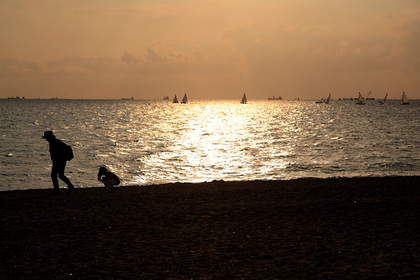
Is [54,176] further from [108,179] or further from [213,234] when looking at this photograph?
[213,234]

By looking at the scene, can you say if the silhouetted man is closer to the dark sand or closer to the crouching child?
the dark sand

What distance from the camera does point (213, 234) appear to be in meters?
11.1

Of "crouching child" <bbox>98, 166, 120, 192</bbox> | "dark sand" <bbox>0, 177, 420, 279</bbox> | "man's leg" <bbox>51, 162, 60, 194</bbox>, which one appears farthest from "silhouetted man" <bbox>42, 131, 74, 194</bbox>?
"crouching child" <bbox>98, 166, 120, 192</bbox>

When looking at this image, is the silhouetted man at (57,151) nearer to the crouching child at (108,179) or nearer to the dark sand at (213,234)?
the dark sand at (213,234)

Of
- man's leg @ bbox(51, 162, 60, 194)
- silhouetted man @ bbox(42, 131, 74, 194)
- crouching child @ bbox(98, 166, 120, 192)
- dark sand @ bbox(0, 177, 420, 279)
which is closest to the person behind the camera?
dark sand @ bbox(0, 177, 420, 279)

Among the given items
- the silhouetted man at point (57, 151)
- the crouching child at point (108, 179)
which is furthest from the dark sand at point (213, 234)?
the silhouetted man at point (57, 151)

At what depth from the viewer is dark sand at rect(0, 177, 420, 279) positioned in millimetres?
8523

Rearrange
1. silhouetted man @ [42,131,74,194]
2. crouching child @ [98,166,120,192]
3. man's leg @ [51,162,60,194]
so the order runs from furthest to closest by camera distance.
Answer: crouching child @ [98,166,120,192]
man's leg @ [51,162,60,194]
silhouetted man @ [42,131,74,194]

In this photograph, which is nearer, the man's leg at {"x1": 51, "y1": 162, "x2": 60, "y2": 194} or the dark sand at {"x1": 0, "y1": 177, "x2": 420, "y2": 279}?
the dark sand at {"x1": 0, "y1": 177, "x2": 420, "y2": 279}

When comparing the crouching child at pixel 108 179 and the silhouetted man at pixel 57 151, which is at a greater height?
the silhouetted man at pixel 57 151

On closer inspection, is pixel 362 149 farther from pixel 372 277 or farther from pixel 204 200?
pixel 372 277

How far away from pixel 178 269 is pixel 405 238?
5241 mm

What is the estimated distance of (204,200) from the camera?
1578 cm

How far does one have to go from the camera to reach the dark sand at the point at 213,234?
852cm
